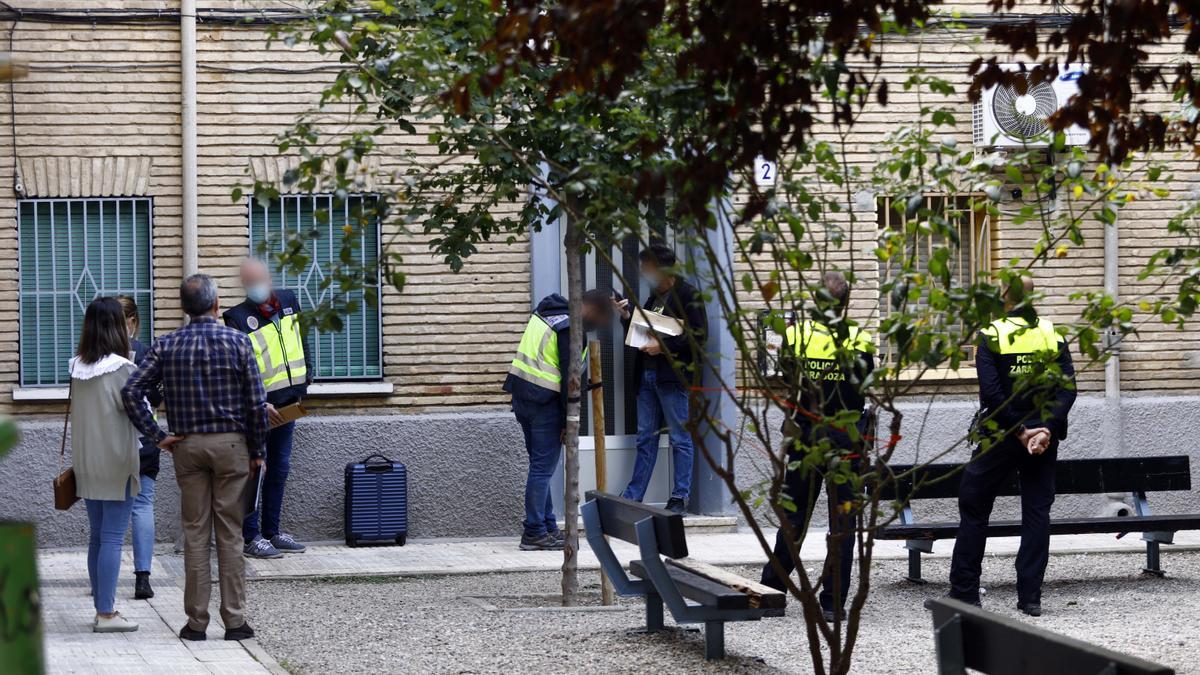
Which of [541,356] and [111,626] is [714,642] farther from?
[541,356]

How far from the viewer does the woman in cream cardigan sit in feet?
27.9

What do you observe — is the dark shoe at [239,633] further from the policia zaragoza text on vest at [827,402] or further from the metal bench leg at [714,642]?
the policia zaragoza text on vest at [827,402]

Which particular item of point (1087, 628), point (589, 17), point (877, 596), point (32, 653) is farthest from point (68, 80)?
point (32, 653)

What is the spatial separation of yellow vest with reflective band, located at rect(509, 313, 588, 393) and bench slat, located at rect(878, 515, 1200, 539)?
2.66m

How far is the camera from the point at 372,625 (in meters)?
8.93

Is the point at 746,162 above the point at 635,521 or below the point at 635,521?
above

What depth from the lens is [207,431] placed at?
8094 millimetres

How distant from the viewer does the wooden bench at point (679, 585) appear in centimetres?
752

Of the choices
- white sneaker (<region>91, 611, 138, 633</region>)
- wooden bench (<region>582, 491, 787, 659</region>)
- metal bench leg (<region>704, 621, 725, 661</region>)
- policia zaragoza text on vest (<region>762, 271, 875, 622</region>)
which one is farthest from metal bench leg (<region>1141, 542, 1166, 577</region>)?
white sneaker (<region>91, 611, 138, 633</region>)

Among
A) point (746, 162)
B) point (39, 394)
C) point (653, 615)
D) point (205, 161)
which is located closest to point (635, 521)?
point (653, 615)

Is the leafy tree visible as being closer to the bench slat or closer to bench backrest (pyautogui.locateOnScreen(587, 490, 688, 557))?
bench backrest (pyautogui.locateOnScreen(587, 490, 688, 557))

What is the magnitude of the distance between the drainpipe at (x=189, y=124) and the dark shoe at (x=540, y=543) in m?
3.13

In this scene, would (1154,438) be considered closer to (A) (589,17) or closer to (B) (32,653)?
(A) (589,17)

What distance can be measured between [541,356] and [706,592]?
4.37 meters
